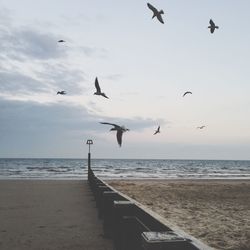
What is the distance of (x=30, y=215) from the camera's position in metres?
11.1

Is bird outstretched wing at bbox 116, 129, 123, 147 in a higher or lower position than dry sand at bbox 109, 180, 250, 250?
higher

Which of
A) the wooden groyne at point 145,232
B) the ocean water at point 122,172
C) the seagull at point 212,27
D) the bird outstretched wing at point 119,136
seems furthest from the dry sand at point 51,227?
the ocean water at point 122,172

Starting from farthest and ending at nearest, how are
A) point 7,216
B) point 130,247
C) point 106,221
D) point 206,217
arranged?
point 206,217 → point 7,216 → point 106,221 → point 130,247

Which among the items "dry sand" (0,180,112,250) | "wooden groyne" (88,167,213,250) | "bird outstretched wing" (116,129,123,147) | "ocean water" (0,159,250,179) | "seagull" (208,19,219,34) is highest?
"seagull" (208,19,219,34)

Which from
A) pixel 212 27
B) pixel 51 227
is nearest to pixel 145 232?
pixel 51 227

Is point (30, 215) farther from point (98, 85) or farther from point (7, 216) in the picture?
point (98, 85)

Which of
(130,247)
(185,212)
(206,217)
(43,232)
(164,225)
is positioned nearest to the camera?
(164,225)

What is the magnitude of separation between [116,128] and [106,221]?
6.83 feet

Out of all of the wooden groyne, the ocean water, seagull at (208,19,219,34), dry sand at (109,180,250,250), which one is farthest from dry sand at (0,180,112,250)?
the ocean water

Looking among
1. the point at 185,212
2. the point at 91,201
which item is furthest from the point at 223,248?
the point at 91,201

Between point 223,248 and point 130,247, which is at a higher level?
point 130,247

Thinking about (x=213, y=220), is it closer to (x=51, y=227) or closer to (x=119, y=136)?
(x=51, y=227)

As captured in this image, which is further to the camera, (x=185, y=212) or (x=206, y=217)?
(x=185, y=212)

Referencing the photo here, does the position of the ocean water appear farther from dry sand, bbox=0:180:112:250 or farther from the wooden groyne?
the wooden groyne
